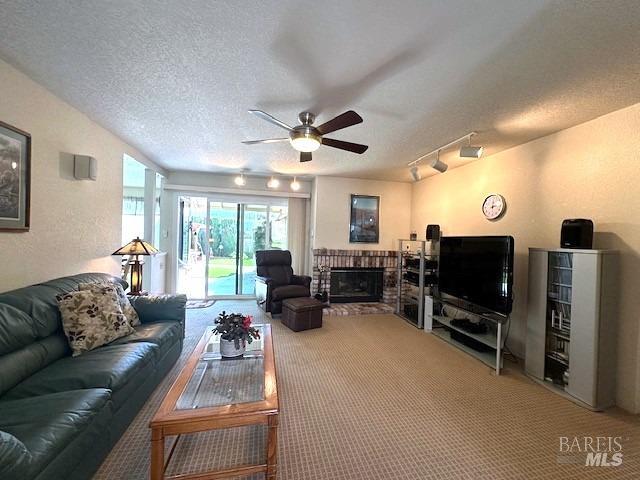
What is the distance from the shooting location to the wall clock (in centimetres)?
325

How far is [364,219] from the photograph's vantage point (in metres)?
5.16

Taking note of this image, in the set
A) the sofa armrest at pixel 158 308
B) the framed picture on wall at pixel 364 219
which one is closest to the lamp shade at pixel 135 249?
the sofa armrest at pixel 158 308

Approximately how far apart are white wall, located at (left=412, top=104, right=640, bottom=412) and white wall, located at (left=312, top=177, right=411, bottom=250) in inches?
58.0

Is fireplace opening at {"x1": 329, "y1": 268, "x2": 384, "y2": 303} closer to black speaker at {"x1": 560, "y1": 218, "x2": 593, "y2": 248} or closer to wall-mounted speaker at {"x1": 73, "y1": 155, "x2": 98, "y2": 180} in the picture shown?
black speaker at {"x1": 560, "y1": 218, "x2": 593, "y2": 248}

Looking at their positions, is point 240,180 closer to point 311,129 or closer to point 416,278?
point 311,129

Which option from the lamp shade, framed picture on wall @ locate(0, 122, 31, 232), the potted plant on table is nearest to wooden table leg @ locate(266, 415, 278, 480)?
the potted plant on table

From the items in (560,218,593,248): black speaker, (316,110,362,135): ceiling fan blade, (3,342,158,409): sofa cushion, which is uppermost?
(316,110,362,135): ceiling fan blade

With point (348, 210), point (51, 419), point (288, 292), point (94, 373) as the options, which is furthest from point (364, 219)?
point (51, 419)

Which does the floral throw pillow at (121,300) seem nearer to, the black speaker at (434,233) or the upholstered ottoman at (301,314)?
the upholstered ottoman at (301,314)

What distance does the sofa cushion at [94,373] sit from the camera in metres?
1.47

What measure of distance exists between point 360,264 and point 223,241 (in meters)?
2.81

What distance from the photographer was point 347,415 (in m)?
1.96

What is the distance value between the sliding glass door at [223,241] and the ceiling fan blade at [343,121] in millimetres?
3563

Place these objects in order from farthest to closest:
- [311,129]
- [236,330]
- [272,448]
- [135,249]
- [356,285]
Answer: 1. [356,285]
2. [135,249]
3. [311,129]
4. [236,330]
5. [272,448]
